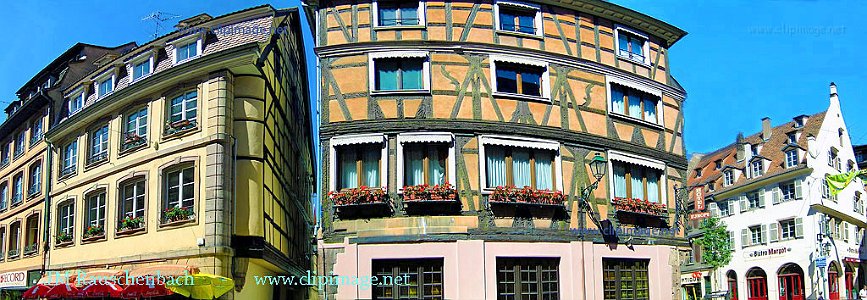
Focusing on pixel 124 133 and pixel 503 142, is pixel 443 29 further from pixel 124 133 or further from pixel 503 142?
pixel 124 133

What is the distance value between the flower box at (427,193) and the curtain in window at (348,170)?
1.27 meters

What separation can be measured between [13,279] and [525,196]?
1827cm

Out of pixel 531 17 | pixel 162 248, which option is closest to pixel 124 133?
pixel 162 248

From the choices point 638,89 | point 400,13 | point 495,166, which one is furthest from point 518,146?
point 638,89

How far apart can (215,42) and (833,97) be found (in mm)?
39327

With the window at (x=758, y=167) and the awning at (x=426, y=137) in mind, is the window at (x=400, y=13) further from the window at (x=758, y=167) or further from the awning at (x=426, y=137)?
the window at (x=758, y=167)

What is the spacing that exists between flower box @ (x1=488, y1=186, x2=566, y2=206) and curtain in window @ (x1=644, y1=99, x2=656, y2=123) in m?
4.62

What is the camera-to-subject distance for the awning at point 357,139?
1766 centimetres

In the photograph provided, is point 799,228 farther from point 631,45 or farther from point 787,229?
point 631,45

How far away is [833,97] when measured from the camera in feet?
154

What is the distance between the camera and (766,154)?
4675 cm

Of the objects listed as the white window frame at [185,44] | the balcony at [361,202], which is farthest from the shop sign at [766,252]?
the white window frame at [185,44]

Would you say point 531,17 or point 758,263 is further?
point 758,263

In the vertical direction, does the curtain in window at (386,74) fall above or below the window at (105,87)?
below
